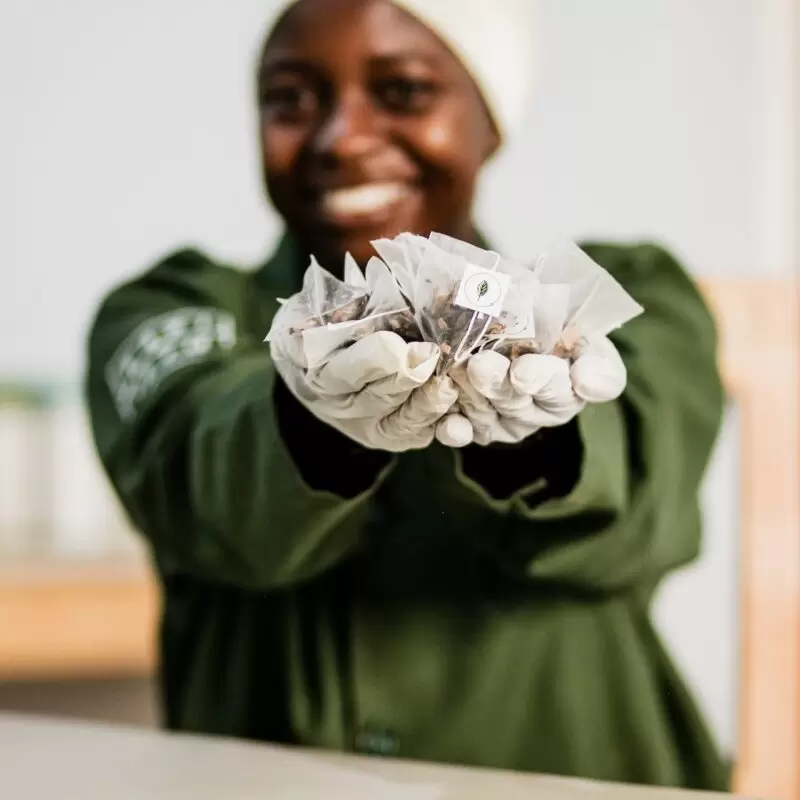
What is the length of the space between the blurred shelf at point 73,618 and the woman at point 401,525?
322 mm

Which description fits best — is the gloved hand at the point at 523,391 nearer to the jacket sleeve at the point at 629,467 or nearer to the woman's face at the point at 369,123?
the jacket sleeve at the point at 629,467

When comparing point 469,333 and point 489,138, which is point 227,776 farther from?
point 489,138

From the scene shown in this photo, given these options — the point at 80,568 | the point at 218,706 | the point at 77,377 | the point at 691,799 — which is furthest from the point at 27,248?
the point at 691,799

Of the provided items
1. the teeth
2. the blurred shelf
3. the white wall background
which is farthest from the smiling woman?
the blurred shelf

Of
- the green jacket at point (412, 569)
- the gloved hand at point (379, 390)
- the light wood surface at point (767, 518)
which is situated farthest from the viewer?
the light wood surface at point (767, 518)

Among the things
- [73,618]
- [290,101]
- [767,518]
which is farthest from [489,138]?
[73,618]

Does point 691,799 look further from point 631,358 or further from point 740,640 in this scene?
point 740,640

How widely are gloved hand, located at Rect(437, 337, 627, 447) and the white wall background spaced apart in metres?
0.37

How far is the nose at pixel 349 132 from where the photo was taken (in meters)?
0.46

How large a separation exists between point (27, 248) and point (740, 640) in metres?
0.65

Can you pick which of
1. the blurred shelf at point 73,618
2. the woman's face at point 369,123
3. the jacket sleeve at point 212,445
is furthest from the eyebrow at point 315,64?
the blurred shelf at point 73,618

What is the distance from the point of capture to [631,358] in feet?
1.29

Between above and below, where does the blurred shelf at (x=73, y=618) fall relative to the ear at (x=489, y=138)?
below

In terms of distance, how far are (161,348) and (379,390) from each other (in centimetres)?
21
